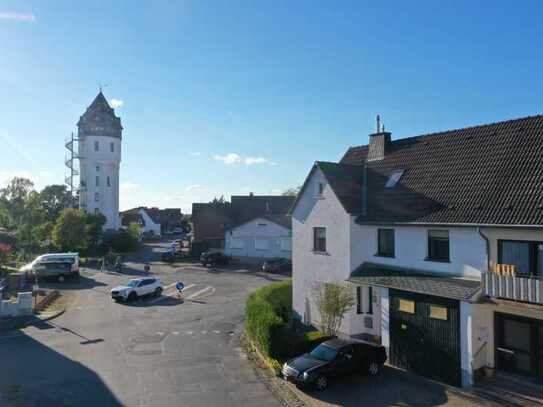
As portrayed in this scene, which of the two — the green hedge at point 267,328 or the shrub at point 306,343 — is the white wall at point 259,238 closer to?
the green hedge at point 267,328

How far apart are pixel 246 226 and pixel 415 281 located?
36.7 m

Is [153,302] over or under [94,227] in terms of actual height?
under

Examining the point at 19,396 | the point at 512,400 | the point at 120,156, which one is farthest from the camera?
the point at 120,156

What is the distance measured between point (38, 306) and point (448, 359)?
933 inches

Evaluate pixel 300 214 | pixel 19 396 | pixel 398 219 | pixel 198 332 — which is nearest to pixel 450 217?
pixel 398 219

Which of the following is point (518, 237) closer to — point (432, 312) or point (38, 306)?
point (432, 312)

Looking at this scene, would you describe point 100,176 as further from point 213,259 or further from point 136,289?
point 136,289

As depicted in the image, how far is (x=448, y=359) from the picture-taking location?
15.8 meters

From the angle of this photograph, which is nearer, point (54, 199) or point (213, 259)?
point (213, 259)

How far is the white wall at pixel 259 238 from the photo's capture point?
5081cm

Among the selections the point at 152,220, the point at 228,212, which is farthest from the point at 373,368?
the point at 152,220

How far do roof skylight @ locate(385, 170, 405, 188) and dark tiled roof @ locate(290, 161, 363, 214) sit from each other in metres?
1.48

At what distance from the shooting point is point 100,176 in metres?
76.8

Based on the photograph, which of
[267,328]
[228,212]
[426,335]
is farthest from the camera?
[228,212]
